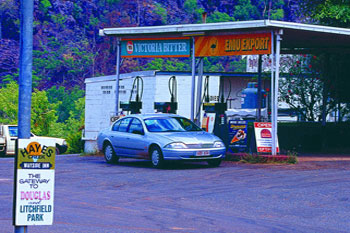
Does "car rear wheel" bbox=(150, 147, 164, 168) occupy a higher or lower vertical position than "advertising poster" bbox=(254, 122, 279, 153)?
lower

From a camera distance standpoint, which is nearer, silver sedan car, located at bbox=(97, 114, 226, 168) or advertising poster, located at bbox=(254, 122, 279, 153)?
silver sedan car, located at bbox=(97, 114, 226, 168)

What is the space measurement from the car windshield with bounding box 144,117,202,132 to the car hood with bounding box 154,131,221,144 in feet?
1.87

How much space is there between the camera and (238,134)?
21328 millimetres

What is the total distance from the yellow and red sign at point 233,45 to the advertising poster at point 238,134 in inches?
81.5

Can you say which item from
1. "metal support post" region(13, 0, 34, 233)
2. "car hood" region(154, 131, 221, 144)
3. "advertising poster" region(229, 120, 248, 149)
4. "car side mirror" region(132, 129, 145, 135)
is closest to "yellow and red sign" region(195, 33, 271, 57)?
"advertising poster" region(229, 120, 248, 149)

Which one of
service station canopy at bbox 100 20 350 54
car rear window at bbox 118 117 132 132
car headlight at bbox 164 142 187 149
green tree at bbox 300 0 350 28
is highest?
green tree at bbox 300 0 350 28

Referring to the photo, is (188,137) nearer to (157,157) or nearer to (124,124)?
(157,157)

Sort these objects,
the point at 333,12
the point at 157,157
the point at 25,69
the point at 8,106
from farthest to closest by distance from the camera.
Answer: the point at 8,106 < the point at 333,12 < the point at 157,157 < the point at 25,69

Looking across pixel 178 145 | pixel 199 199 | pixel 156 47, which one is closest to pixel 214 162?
pixel 178 145

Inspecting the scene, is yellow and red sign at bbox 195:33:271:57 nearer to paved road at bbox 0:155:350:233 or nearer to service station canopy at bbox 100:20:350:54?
service station canopy at bbox 100:20:350:54

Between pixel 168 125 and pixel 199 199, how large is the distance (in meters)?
7.07

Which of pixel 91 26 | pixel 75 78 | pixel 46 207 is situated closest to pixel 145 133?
pixel 46 207

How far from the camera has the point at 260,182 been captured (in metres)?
15.3

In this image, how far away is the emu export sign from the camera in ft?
19.2
